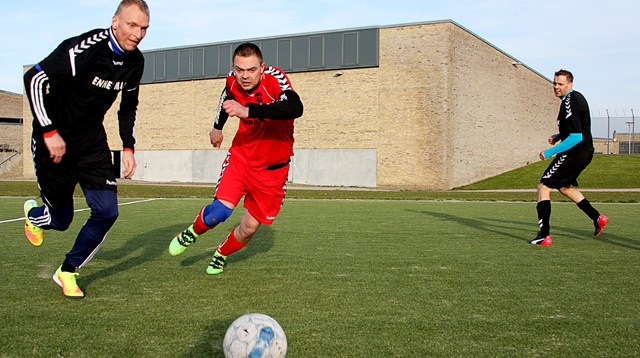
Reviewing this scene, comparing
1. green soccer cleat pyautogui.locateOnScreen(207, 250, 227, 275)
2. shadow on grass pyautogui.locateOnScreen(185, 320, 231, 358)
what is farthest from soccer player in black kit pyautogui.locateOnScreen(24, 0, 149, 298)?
shadow on grass pyautogui.locateOnScreen(185, 320, 231, 358)

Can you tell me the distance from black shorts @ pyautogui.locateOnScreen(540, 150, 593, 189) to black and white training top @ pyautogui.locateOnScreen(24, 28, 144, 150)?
20.2 ft

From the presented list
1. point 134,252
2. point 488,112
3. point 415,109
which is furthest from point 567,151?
point 488,112

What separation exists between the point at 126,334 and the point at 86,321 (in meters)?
0.51

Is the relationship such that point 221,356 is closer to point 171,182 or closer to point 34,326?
point 34,326

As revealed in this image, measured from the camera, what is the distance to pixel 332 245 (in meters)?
7.97

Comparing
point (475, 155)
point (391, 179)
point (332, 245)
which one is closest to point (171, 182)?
point (391, 179)

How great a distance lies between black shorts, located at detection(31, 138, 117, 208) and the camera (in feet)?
16.5

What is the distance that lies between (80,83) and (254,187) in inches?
73.1

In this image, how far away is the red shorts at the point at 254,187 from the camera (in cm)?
583

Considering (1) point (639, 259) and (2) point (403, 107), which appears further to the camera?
(2) point (403, 107)

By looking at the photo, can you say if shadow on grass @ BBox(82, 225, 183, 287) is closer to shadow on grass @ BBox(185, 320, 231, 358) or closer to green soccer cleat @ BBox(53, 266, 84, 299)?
green soccer cleat @ BBox(53, 266, 84, 299)

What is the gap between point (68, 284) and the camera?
4.86 m

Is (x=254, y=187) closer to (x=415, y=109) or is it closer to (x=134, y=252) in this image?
(x=134, y=252)

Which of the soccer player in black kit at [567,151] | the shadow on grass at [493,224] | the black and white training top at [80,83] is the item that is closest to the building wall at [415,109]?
the shadow on grass at [493,224]
